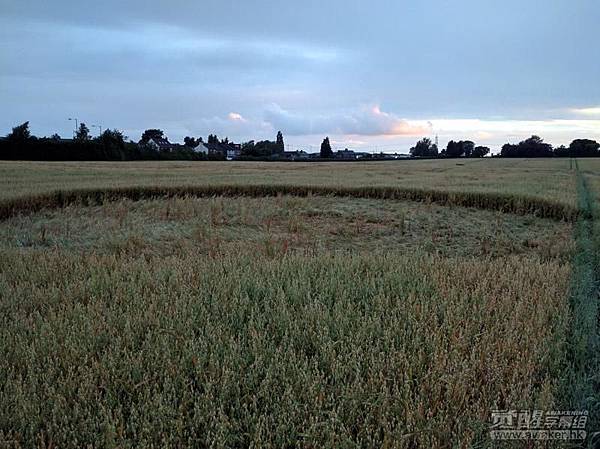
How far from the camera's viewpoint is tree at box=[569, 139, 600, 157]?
2294 inches

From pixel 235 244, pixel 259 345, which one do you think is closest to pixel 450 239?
pixel 235 244

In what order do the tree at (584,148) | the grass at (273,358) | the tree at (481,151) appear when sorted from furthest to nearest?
the tree at (481,151)
the tree at (584,148)
the grass at (273,358)

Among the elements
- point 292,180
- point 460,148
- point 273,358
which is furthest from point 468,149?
point 273,358

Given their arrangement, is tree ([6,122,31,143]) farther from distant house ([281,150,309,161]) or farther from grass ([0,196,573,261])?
grass ([0,196,573,261])

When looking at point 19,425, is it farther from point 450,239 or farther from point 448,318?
point 450,239

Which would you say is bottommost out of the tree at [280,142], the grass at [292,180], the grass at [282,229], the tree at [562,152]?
the grass at [282,229]

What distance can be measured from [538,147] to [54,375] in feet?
233

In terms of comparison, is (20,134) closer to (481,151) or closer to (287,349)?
(287,349)

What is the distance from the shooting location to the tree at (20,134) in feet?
157

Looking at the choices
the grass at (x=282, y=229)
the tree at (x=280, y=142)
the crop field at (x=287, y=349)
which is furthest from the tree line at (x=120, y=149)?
the crop field at (x=287, y=349)

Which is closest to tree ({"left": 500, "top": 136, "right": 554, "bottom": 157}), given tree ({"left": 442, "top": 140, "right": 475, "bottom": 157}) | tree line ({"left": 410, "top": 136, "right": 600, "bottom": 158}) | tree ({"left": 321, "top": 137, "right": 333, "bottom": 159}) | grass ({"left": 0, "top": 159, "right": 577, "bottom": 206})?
tree line ({"left": 410, "top": 136, "right": 600, "bottom": 158})

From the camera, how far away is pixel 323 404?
2232 millimetres

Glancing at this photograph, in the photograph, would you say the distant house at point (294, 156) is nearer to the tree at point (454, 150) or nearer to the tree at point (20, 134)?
the tree at point (454, 150)

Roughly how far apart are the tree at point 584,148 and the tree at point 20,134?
69.8m
